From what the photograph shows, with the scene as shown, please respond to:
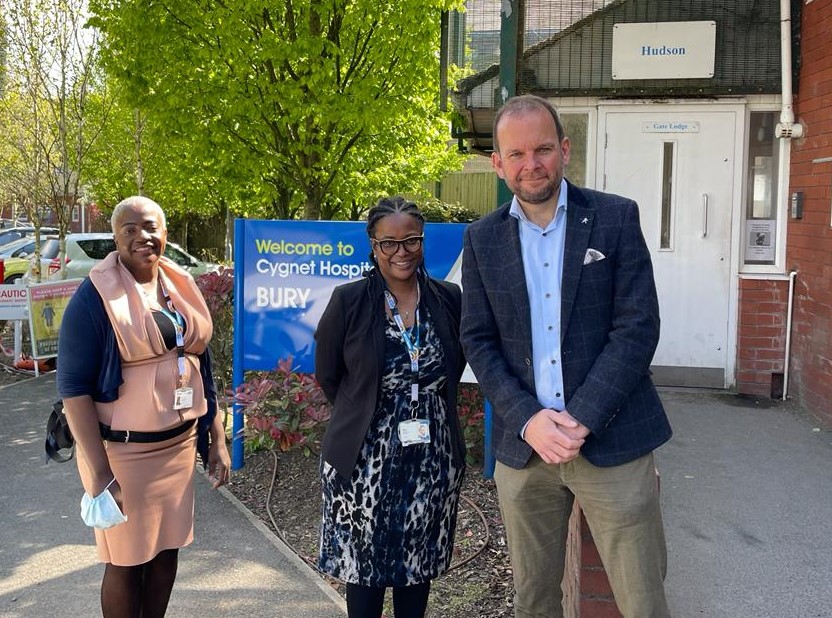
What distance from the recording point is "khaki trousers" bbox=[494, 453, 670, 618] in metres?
2.58

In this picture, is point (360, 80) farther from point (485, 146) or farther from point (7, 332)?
point (7, 332)

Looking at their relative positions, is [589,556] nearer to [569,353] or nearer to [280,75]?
[569,353]

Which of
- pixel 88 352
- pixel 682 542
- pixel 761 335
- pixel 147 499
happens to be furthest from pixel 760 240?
pixel 88 352

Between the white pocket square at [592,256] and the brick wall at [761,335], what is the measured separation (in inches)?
189

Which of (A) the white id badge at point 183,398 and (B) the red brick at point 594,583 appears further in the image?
(A) the white id badge at point 183,398

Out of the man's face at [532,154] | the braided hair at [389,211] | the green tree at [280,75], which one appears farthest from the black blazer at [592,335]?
the green tree at [280,75]

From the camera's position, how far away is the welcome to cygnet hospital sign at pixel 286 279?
17.6 feet

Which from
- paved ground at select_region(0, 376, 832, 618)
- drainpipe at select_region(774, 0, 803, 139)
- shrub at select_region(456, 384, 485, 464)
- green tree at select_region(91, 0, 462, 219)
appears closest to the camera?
paved ground at select_region(0, 376, 832, 618)

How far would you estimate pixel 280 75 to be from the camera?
28.5ft

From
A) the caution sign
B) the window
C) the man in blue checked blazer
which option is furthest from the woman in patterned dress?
the caution sign

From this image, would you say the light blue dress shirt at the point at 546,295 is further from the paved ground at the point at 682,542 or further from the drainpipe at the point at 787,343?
the drainpipe at the point at 787,343

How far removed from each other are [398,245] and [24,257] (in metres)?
20.9

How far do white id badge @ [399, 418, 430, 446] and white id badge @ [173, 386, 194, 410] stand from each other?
850 millimetres

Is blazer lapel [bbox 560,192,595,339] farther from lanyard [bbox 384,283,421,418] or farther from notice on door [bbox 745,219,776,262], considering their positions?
notice on door [bbox 745,219,776,262]
